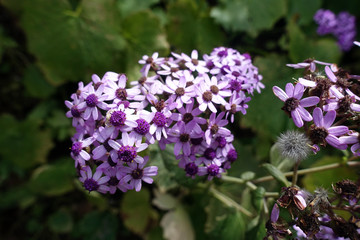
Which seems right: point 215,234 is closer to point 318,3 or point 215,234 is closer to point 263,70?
point 263,70

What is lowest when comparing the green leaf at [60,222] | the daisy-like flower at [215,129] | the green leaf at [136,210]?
the green leaf at [60,222]

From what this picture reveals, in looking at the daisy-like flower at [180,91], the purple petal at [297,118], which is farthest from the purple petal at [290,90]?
the daisy-like flower at [180,91]

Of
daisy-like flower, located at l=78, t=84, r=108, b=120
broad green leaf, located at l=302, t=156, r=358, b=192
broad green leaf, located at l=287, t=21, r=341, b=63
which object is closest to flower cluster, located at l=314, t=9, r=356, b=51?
broad green leaf, located at l=287, t=21, r=341, b=63

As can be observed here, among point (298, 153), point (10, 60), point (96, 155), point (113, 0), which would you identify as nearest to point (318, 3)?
point (113, 0)

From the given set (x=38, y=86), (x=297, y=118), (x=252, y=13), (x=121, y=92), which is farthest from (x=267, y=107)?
(x=38, y=86)

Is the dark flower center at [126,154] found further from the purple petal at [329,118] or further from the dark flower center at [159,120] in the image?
the purple petal at [329,118]

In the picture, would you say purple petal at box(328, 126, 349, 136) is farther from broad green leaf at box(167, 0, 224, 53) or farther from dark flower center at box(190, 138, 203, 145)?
broad green leaf at box(167, 0, 224, 53)

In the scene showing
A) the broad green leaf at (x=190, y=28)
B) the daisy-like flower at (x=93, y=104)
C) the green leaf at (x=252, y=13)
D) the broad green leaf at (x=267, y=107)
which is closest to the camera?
the daisy-like flower at (x=93, y=104)
